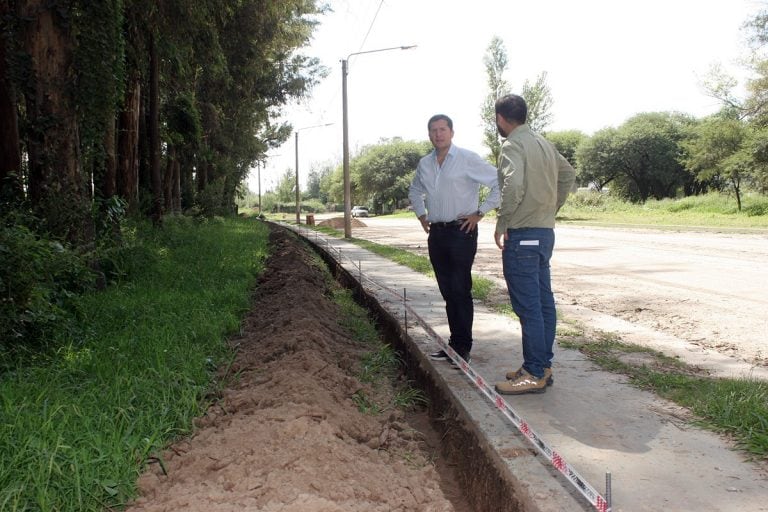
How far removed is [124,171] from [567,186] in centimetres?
1244

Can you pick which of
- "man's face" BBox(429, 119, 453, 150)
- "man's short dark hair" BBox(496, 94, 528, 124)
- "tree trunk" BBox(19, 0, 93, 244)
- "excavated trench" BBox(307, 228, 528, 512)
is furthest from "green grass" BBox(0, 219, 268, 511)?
"man's short dark hair" BBox(496, 94, 528, 124)

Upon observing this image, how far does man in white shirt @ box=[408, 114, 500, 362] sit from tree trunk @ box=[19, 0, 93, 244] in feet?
16.3

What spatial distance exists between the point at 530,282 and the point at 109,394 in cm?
263

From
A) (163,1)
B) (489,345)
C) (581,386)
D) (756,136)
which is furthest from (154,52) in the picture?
(756,136)

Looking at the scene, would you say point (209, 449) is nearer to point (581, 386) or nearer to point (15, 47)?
point (581, 386)

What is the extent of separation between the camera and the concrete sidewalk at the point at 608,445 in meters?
2.42

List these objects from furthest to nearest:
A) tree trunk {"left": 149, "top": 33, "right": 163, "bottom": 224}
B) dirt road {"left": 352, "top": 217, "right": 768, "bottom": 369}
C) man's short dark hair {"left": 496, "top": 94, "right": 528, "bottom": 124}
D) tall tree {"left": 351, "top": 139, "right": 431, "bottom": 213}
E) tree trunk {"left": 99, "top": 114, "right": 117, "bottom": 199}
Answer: tall tree {"left": 351, "top": 139, "right": 431, "bottom": 213} → tree trunk {"left": 149, "top": 33, "right": 163, "bottom": 224} → tree trunk {"left": 99, "top": 114, "right": 117, "bottom": 199} → dirt road {"left": 352, "top": 217, "right": 768, "bottom": 369} → man's short dark hair {"left": 496, "top": 94, "right": 528, "bottom": 124}

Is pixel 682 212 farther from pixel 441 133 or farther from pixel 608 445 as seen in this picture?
pixel 608 445

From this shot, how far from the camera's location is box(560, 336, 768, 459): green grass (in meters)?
3.04

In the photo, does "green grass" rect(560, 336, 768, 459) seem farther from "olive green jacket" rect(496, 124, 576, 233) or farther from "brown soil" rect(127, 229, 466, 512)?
"brown soil" rect(127, 229, 466, 512)

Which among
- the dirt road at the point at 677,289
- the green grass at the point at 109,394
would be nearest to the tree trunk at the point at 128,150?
the green grass at the point at 109,394

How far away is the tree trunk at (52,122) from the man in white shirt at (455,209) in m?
4.97

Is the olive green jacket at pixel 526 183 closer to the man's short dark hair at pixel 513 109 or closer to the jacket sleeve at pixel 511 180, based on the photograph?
the jacket sleeve at pixel 511 180

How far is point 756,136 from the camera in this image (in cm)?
2956
